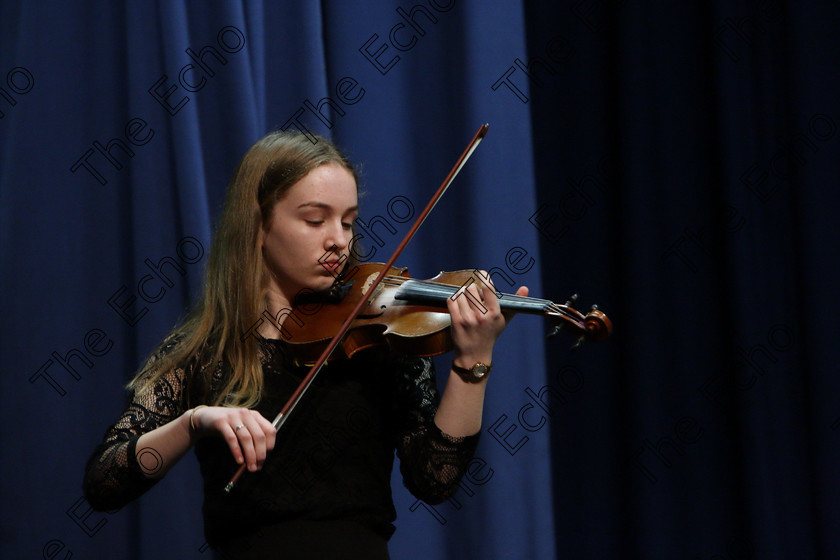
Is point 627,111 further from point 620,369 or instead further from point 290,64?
point 290,64

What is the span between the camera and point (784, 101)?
162cm

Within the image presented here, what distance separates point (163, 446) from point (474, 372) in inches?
14.4

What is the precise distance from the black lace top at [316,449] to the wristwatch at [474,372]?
0.08 metres

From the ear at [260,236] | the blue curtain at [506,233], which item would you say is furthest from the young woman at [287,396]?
the blue curtain at [506,233]

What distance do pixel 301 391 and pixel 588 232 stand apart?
0.93 m

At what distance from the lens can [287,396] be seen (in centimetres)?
106

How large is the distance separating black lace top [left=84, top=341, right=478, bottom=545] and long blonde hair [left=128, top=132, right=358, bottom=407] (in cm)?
2

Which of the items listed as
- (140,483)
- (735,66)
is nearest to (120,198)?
(140,483)

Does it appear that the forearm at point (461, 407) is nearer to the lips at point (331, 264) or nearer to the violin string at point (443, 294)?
the violin string at point (443, 294)

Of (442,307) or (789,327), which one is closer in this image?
(442,307)

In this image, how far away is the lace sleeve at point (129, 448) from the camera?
3.25 ft

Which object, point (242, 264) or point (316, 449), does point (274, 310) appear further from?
point (316, 449)

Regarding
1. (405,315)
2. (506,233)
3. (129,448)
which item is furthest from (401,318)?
(506,233)

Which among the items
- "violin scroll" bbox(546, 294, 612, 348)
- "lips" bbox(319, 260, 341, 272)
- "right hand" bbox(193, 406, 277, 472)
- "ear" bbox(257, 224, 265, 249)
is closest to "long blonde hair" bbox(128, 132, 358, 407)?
"ear" bbox(257, 224, 265, 249)
